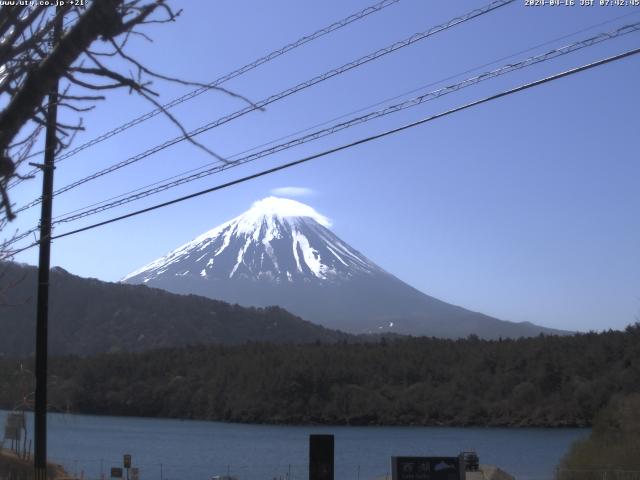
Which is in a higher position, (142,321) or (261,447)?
(142,321)

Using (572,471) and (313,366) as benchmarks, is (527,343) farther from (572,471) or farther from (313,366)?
(572,471)

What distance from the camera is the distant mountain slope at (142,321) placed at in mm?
130750

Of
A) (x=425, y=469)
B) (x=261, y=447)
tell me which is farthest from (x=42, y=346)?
(x=261, y=447)

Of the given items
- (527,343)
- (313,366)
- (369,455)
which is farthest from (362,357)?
(369,455)

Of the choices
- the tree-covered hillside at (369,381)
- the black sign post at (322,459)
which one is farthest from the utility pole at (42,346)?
the tree-covered hillside at (369,381)

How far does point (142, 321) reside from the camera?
139250 millimetres

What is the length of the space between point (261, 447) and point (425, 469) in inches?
1787

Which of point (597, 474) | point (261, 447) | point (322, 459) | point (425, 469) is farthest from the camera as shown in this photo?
point (261, 447)

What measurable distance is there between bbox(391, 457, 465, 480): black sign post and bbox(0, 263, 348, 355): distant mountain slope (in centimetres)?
11364

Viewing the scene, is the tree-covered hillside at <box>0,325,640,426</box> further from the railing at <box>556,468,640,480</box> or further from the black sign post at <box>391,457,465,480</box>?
the black sign post at <box>391,457,465,480</box>

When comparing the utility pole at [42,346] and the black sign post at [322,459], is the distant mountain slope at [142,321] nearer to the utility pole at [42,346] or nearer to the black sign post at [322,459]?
the utility pole at [42,346]

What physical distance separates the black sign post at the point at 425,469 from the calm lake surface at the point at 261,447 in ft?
62.2

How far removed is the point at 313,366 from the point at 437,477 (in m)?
78.3

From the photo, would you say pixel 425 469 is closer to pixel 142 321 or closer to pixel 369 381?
pixel 369 381
